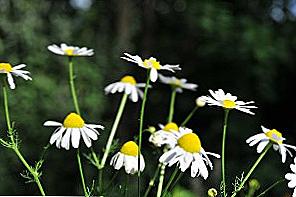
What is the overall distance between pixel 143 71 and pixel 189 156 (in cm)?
198

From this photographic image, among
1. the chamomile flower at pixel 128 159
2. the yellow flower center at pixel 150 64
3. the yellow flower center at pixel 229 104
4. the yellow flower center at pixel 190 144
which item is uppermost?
the yellow flower center at pixel 150 64

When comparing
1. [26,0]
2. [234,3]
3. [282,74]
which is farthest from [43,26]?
[282,74]

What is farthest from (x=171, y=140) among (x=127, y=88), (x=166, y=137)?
(x=127, y=88)

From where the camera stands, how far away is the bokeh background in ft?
6.97

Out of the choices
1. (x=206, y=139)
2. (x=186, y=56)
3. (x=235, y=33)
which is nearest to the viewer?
(x=235, y=33)

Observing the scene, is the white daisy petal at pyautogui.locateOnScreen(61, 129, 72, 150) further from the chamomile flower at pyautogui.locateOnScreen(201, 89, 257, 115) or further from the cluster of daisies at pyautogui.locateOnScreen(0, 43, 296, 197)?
the chamomile flower at pyautogui.locateOnScreen(201, 89, 257, 115)

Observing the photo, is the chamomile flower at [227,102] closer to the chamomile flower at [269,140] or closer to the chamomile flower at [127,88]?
the chamomile flower at [269,140]

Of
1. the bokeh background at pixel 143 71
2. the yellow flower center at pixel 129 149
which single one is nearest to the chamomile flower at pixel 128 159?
the yellow flower center at pixel 129 149

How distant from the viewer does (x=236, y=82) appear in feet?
7.30

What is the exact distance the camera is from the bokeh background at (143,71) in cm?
212

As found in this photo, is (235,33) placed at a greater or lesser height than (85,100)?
greater

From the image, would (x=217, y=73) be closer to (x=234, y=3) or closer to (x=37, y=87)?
(x=234, y=3)

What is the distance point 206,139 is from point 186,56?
38 centimetres

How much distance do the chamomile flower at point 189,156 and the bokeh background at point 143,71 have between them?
4.84ft
